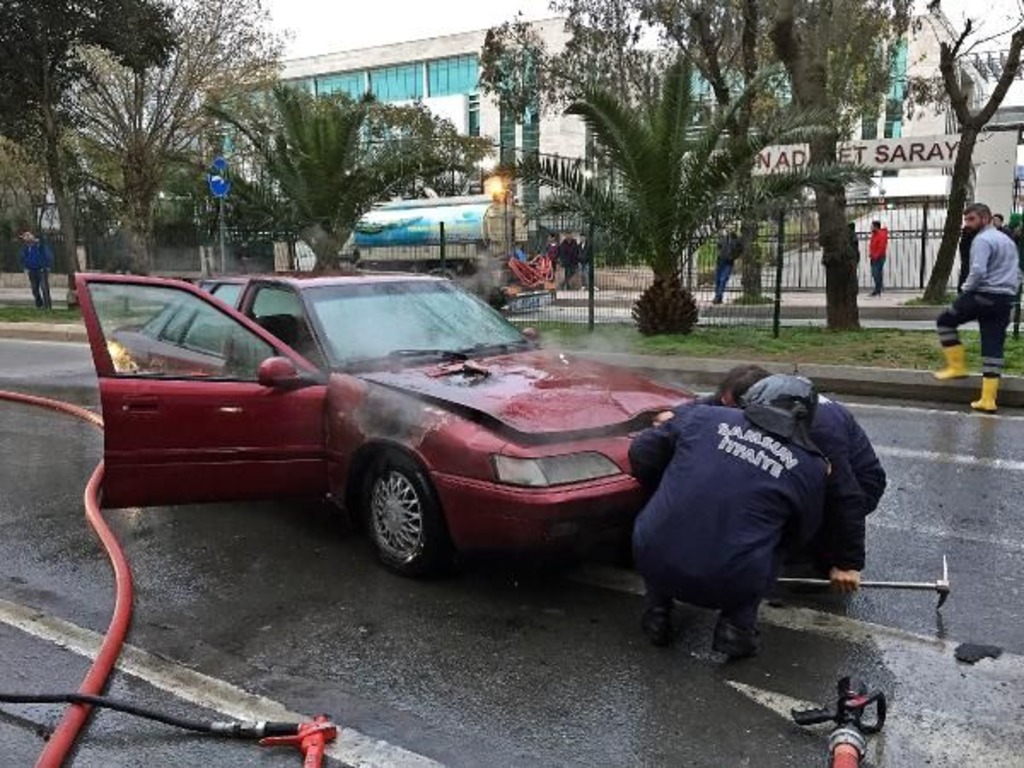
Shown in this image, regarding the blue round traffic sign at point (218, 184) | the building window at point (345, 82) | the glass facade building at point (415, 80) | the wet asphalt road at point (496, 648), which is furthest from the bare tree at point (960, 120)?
the building window at point (345, 82)

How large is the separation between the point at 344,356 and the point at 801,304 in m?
14.9

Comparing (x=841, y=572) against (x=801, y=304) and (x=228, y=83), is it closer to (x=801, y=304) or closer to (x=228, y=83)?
(x=801, y=304)

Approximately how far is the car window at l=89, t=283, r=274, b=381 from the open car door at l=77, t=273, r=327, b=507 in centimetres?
1

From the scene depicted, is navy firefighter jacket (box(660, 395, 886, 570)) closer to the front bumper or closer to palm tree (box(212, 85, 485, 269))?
the front bumper

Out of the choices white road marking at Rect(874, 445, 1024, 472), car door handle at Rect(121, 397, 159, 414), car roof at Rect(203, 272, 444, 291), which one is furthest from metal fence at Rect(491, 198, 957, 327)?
car door handle at Rect(121, 397, 159, 414)

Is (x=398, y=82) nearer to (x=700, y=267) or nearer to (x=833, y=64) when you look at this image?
(x=833, y=64)

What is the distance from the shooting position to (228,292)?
583 cm

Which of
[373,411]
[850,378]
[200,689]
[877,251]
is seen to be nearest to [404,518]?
[373,411]

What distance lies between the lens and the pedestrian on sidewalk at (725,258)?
41.9 ft

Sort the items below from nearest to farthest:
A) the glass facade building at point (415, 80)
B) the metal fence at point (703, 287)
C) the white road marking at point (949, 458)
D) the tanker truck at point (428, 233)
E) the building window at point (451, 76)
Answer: the white road marking at point (949, 458)
the metal fence at point (703, 287)
the tanker truck at point (428, 233)
the building window at point (451, 76)
the glass facade building at point (415, 80)

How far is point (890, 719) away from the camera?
3150 mm

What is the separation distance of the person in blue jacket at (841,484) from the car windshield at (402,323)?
1.66 metres

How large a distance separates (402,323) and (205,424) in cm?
115

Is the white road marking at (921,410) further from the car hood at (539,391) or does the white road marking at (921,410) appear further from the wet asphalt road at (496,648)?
the car hood at (539,391)
